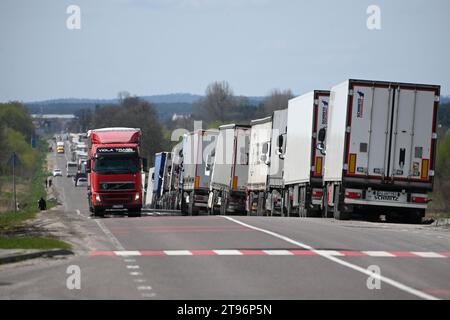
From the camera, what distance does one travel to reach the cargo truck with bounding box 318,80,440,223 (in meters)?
34.5

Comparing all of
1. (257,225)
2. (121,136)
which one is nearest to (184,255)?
(257,225)

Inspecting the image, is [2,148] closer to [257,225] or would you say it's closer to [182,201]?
[182,201]

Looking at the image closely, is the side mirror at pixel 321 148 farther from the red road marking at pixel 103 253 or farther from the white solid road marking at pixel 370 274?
the red road marking at pixel 103 253

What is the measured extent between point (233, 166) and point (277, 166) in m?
4.99

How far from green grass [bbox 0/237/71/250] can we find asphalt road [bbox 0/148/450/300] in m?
0.44

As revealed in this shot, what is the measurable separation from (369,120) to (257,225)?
22.0ft

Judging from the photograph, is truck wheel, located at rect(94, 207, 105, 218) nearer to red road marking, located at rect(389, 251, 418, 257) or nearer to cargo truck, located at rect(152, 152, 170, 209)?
cargo truck, located at rect(152, 152, 170, 209)

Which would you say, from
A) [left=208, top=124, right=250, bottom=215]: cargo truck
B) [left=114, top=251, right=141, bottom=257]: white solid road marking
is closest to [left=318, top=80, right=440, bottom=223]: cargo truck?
[left=114, top=251, right=141, bottom=257]: white solid road marking

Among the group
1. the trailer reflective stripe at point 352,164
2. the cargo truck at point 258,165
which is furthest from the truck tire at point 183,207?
the trailer reflective stripe at point 352,164

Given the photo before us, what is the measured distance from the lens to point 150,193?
3100 inches

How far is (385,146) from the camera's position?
34.7 meters

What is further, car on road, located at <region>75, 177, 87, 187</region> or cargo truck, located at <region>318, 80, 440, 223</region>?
car on road, located at <region>75, 177, 87, 187</region>

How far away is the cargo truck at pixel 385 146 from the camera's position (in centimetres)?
3447

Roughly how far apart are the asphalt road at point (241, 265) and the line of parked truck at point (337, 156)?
18.3 ft
